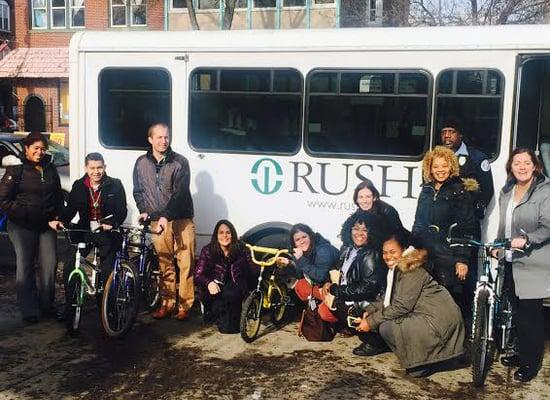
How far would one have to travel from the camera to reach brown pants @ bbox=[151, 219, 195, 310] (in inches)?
240

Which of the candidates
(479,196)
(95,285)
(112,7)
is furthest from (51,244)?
(112,7)

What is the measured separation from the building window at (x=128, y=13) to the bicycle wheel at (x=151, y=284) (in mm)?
20346

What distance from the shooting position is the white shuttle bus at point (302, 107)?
575 cm

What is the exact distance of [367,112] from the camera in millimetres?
6051

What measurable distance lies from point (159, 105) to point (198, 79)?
20.5 inches

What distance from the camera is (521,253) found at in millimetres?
4688

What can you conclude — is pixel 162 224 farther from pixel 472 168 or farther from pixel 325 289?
pixel 472 168

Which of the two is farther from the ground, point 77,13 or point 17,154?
point 77,13

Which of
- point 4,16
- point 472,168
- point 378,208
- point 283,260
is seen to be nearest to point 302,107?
point 378,208

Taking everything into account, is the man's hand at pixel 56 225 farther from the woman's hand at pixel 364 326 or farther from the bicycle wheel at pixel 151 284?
the woman's hand at pixel 364 326

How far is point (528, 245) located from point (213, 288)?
8.79 ft

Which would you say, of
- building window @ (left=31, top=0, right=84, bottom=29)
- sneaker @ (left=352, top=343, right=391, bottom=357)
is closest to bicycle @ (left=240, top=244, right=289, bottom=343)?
sneaker @ (left=352, top=343, right=391, bottom=357)

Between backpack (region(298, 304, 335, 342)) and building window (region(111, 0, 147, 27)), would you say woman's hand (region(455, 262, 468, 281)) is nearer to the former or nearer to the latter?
backpack (region(298, 304, 335, 342))

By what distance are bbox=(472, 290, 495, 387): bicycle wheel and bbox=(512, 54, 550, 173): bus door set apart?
5.73 feet
